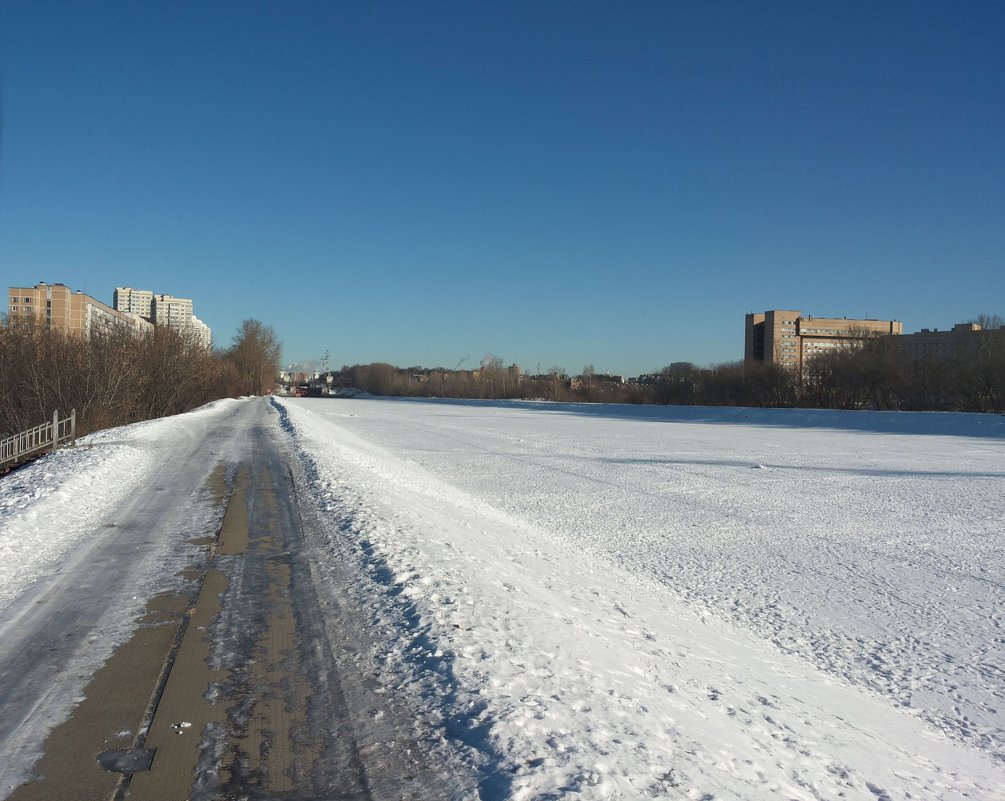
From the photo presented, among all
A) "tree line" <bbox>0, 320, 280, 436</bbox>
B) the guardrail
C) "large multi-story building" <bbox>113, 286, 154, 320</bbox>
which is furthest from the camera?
"large multi-story building" <bbox>113, 286, 154, 320</bbox>

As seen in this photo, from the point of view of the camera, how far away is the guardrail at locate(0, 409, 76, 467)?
24344 millimetres

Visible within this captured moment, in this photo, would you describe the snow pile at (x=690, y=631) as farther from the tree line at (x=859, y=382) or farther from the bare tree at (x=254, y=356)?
the bare tree at (x=254, y=356)

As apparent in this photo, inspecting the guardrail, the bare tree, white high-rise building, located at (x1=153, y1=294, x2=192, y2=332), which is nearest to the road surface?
the guardrail

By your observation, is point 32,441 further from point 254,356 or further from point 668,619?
point 254,356

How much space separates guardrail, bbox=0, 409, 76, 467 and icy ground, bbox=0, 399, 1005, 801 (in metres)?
11.1

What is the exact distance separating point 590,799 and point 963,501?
14.6m

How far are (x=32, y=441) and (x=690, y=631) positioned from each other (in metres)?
29.1

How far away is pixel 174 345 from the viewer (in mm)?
50125

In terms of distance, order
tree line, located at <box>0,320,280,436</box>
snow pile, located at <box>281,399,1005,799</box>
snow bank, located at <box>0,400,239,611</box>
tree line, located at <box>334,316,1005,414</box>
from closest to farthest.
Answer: snow pile, located at <box>281,399,1005,799</box> < snow bank, located at <box>0,400,239,611</box> < tree line, located at <box>0,320,280,436</box> < tree line, located at <box>334,316,1005,414</box>

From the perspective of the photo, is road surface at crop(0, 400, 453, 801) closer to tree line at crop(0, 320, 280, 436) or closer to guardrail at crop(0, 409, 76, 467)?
guardrail at crop(0, 409, 76, 467)

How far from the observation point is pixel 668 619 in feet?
21.4

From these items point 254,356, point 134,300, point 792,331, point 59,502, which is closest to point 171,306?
point 134,300

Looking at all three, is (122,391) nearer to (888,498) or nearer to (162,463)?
(162,463)

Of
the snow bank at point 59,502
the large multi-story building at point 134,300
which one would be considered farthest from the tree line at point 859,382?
the large multi-story building at point 134,300
